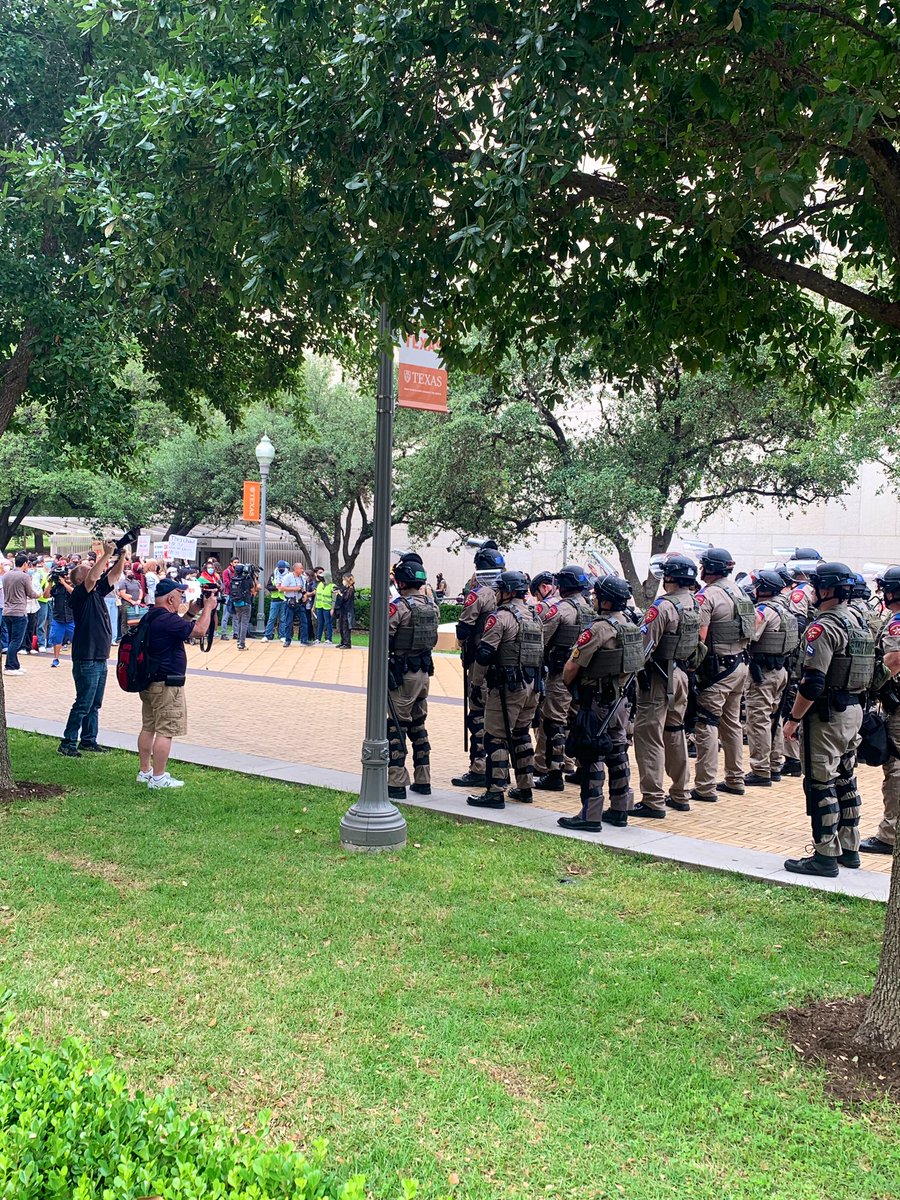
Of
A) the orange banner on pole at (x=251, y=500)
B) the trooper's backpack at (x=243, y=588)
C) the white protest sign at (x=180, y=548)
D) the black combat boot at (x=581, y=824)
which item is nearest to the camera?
the black combat boot at (x=581, y=824)

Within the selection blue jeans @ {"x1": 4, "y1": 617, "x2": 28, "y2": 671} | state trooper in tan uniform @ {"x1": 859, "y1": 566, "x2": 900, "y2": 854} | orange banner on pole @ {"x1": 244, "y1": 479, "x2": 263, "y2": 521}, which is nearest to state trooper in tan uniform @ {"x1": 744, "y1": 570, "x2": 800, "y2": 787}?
state trooper in tan uniform @ {"x1": 859, "y1": 566, "x2": 900, "y2": 854}

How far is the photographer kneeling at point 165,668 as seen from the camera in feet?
26.8

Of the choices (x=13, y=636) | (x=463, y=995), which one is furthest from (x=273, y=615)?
(x=463, y=995)

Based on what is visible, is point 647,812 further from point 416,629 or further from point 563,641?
point 416,629

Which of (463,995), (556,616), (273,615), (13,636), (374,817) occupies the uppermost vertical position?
(556,616)

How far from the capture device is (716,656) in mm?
9125

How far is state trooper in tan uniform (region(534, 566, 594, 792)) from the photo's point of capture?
9234mm

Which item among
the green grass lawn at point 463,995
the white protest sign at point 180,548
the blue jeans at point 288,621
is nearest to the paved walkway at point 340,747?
the green grass lawn at point 463,995

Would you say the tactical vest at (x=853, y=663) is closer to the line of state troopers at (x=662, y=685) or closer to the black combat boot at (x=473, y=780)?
the line of state troopers at (x=662, y=685)

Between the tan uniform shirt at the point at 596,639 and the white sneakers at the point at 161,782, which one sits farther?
the white sneakers at the point at 161,782

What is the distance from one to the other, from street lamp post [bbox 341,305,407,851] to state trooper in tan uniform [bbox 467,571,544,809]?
4.82 ft

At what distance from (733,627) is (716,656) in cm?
31

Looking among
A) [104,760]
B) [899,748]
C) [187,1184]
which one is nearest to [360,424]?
[104,760]

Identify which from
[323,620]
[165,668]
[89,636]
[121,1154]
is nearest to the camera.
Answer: [121,1154]
